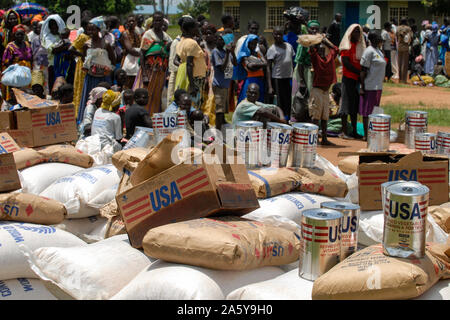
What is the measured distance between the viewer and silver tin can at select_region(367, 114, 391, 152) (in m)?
4.32

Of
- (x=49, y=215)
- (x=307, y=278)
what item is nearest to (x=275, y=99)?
(x=49, y=215)

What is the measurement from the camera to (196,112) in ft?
20.9

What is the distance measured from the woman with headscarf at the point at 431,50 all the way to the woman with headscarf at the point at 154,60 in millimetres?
10955

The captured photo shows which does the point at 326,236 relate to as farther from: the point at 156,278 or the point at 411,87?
the point at 411,87

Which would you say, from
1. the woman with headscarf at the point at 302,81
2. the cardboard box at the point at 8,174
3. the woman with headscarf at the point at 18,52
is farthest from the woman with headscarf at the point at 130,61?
the cardboard box at the point at 8,174

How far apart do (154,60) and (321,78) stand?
231cm

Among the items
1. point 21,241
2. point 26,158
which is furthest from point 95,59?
point 21,241

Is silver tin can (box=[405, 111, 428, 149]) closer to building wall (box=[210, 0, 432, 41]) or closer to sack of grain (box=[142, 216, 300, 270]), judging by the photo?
sack of grain (box=[142, 216, 300, 270])

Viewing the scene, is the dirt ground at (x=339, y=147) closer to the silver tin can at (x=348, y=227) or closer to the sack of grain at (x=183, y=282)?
the silver tin can at (x=348, y=227)

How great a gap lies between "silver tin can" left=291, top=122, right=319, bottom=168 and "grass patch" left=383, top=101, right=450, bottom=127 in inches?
248

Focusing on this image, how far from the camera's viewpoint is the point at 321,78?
8.38m

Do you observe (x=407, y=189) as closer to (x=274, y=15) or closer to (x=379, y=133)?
(x=379, y=133)

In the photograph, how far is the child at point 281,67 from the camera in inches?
352
